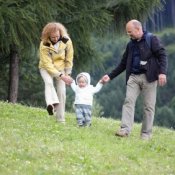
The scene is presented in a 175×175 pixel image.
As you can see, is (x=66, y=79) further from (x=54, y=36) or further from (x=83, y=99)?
(x=54, y=36)

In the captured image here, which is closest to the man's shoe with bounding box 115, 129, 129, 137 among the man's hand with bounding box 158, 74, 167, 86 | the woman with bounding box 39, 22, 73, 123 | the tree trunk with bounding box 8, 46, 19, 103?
the man's hand with bounding box 158, 74, 167, 86

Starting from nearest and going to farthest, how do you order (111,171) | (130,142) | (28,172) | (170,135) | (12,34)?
(28,172) → (111,171) → (130,142) → (170,135) → (12,34)

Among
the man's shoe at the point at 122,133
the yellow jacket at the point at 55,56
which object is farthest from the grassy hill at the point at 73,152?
the yellow jacket at the point at 55,56

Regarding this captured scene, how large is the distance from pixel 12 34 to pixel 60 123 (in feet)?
26.4

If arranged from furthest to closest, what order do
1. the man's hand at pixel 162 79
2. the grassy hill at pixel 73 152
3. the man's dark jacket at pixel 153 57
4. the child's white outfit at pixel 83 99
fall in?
the child's white outfit at pixel 83 99 < the man's dark jacket at pixel 153 57 < the man's hand at pixel 162 79 < the grassy hill at pixel 73 152

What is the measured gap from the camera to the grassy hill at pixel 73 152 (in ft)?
27.2

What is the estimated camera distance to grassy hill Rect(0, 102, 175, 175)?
828cm

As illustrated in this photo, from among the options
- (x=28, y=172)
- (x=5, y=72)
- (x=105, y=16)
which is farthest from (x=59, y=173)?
(x=5, y=72)

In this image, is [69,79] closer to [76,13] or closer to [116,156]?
[116,156]

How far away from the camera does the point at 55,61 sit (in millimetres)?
12336

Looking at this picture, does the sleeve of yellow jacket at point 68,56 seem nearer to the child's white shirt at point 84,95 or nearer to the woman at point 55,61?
the woman at point 55,61

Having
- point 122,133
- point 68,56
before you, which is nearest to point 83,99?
point 68,56

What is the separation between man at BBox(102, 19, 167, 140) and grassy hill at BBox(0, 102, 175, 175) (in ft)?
1.64

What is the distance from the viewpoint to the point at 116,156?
9.45 metres
